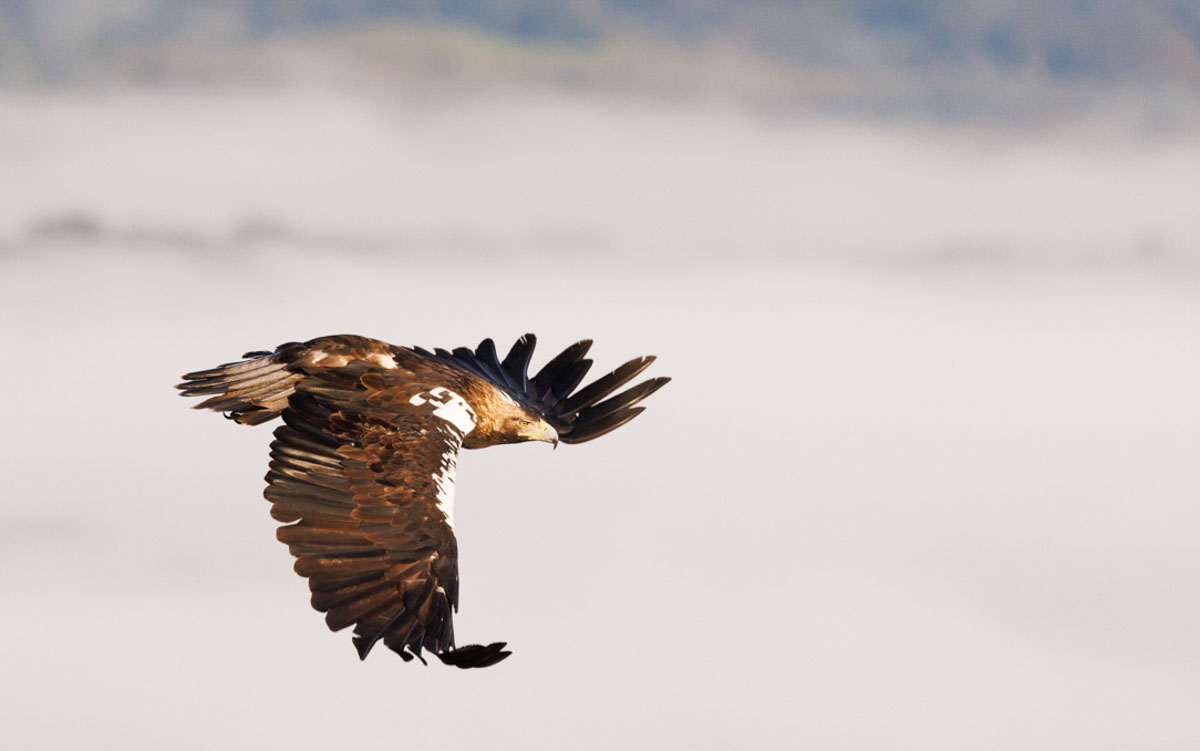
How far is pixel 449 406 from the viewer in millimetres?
23672

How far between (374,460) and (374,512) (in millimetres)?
803

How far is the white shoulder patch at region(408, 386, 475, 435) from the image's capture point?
23375 millimetres

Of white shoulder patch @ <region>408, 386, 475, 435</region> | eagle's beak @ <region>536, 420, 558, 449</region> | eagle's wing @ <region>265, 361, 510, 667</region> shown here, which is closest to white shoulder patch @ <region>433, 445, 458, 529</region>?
eagle's wing @ <region>265, 361, 510, 667</region>

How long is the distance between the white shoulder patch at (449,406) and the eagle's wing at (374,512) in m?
0.12

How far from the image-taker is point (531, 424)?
2531 centimetres

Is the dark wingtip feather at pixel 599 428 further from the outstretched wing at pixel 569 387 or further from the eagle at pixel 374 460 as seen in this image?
the eagle at pixel 374 460

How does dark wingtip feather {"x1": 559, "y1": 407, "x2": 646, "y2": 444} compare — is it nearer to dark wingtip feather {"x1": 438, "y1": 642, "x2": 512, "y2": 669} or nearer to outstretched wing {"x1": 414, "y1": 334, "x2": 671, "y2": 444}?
outstretched wing {"x1": 414, "y1": 334, "x2": 671, "y2": 444}

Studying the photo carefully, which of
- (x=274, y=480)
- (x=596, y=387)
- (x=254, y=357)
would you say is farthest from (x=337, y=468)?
(x=596, y=387)

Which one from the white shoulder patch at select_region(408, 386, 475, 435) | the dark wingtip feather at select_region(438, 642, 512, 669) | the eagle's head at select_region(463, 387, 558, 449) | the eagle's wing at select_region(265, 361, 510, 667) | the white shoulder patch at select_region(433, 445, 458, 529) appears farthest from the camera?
the eagle's head at select_region(463, 387, 558, 449)

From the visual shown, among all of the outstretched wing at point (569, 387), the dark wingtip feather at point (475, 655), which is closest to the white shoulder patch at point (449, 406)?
the outstretched wing at point (569, 387)

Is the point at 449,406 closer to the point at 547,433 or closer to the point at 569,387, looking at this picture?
the point at 547,433

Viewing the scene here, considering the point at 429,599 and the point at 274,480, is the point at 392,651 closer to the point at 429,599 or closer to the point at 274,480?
the point at 429,599

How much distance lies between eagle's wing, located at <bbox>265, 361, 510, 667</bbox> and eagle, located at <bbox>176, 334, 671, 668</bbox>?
0.02 metres

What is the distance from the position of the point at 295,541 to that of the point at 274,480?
94cm
